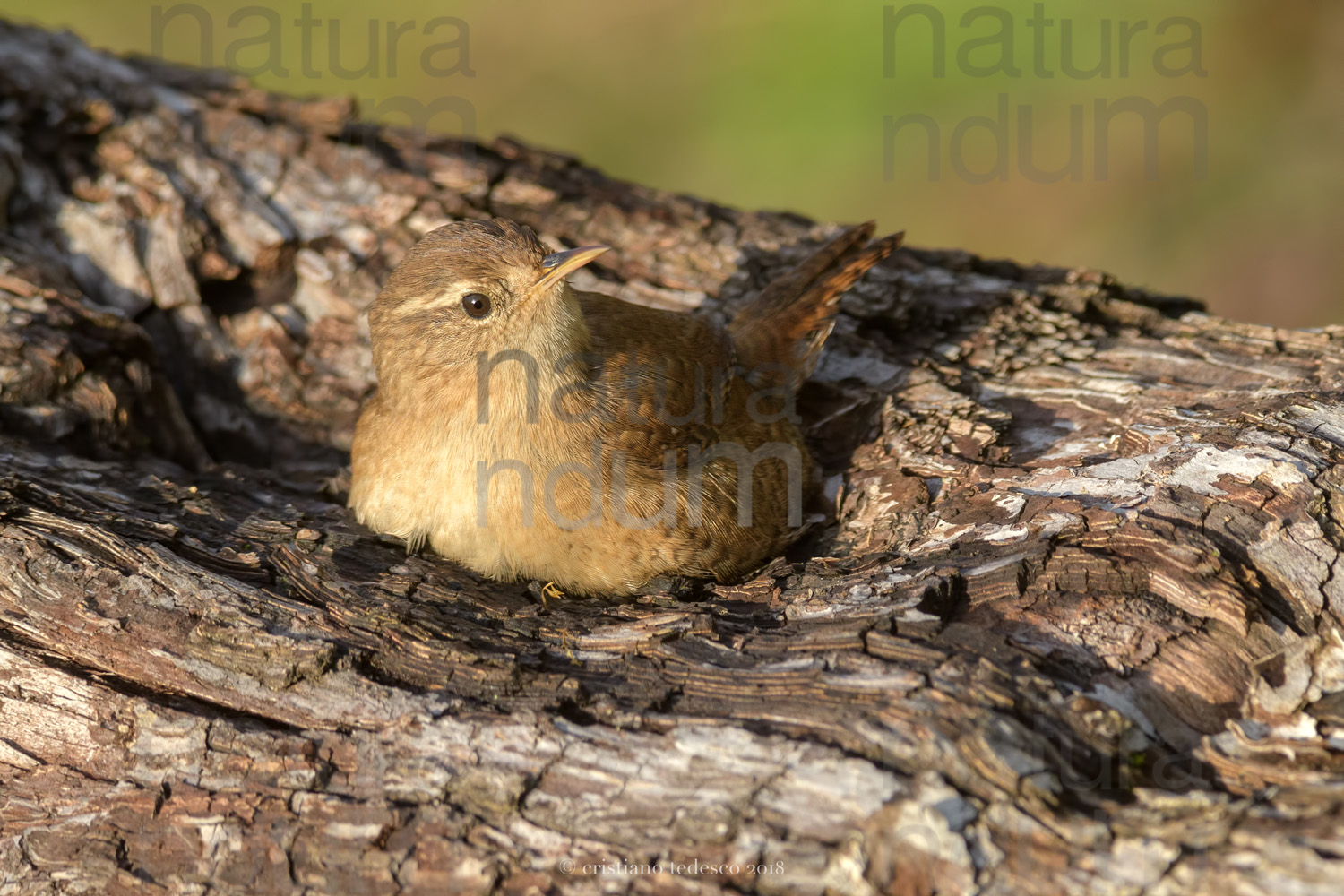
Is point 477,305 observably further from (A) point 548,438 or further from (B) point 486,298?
(A) point 548,438

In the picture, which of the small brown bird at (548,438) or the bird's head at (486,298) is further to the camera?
the bird's head at (486,298)

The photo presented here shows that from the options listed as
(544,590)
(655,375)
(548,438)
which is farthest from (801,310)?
(544,590)

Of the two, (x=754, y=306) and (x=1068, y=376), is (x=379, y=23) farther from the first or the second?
(x=1068, y=376)

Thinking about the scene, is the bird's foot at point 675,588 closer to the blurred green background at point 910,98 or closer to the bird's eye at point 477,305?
the bird's eye at point 477,305

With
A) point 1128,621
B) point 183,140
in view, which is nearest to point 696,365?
point 1128,621

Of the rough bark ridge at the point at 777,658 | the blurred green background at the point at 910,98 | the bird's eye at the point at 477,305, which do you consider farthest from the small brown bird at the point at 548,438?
the blurred green background at the point at 910,98

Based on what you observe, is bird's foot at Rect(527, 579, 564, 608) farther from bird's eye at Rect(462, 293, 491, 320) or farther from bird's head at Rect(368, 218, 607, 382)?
bird's eye at Rect(462, 293, 491, 320)
